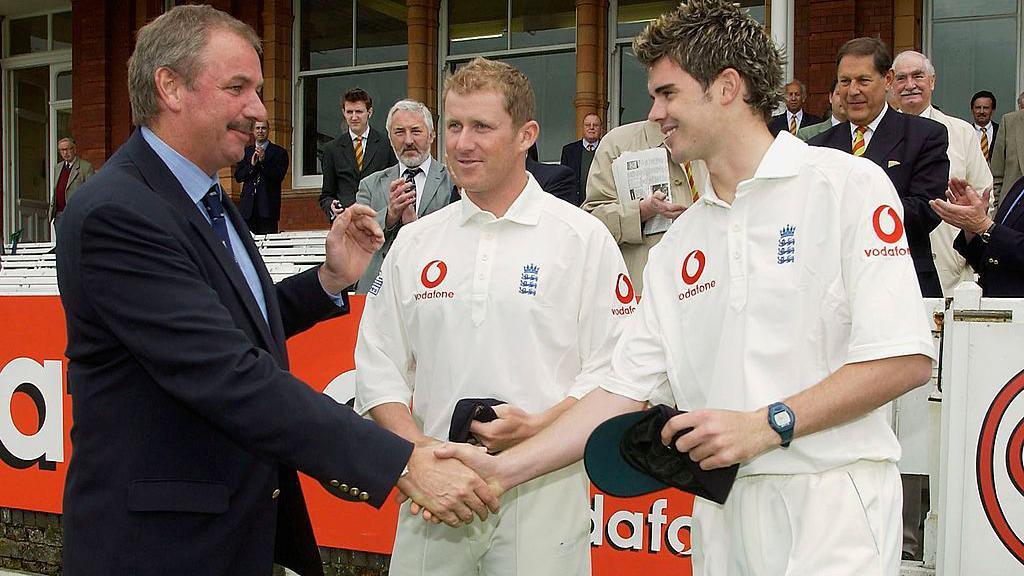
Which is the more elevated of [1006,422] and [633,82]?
[633,82]

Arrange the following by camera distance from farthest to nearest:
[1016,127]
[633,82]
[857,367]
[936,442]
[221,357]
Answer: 1. [633,82]
2. [1016,127]
3. [936,442]
4. [221,357]
5. [857,367]

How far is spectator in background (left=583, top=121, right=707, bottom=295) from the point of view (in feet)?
16.0

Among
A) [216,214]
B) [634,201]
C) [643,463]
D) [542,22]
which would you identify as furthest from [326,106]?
[643,463]

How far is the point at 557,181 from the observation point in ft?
17.5

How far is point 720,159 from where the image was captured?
2529mm

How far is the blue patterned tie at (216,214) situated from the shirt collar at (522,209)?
0.78 metres

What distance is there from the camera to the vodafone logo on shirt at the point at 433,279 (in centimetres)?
310

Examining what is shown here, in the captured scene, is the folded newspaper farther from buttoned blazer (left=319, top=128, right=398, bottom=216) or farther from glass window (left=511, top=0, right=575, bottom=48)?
glass window (left=511, top=0, right=575, bottom=48)

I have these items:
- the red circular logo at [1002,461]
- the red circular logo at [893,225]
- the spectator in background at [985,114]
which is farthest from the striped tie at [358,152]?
the red circular logo at [893,225]

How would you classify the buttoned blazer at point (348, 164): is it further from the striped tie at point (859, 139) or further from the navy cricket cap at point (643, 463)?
the navy cricket cap at point (643, 463)

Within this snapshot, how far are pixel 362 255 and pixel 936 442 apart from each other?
2.40 m

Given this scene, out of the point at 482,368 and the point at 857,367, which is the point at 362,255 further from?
the point at 857,367

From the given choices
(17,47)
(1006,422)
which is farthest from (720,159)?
(17,47)

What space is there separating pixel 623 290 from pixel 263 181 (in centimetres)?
785
